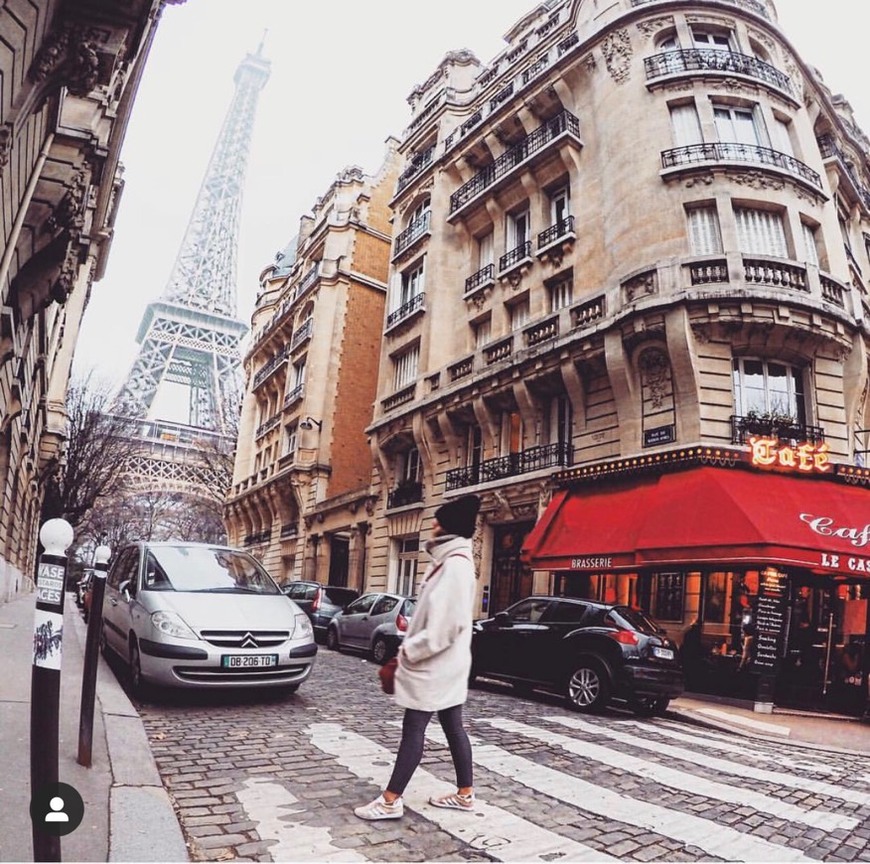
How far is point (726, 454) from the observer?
12422 mm

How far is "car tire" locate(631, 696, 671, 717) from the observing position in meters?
8.88

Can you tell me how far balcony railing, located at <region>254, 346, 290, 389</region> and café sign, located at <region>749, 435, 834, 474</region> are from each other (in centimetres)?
2698

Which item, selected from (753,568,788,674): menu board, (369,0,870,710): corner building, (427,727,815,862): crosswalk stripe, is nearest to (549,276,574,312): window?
(369,0,870,710): corner building

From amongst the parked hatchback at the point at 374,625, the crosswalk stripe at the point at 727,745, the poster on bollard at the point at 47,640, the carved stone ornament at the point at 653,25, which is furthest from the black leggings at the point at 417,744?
the carved stone ornament at the point at 653,25

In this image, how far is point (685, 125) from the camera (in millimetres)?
16516

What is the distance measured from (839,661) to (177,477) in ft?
176

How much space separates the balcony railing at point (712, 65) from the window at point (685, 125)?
35.6 inches

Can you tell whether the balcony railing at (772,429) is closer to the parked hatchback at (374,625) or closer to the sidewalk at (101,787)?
the parked hatchback at (374,625)

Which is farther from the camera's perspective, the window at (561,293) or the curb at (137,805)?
the window at (561,293)

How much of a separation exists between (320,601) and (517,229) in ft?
42.4

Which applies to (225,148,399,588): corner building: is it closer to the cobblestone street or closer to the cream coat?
the cobblestone street

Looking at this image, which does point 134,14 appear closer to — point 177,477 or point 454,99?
point 454,99

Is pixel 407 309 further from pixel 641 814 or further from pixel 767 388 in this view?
pixel 641 814

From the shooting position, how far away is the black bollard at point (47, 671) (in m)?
2.28
